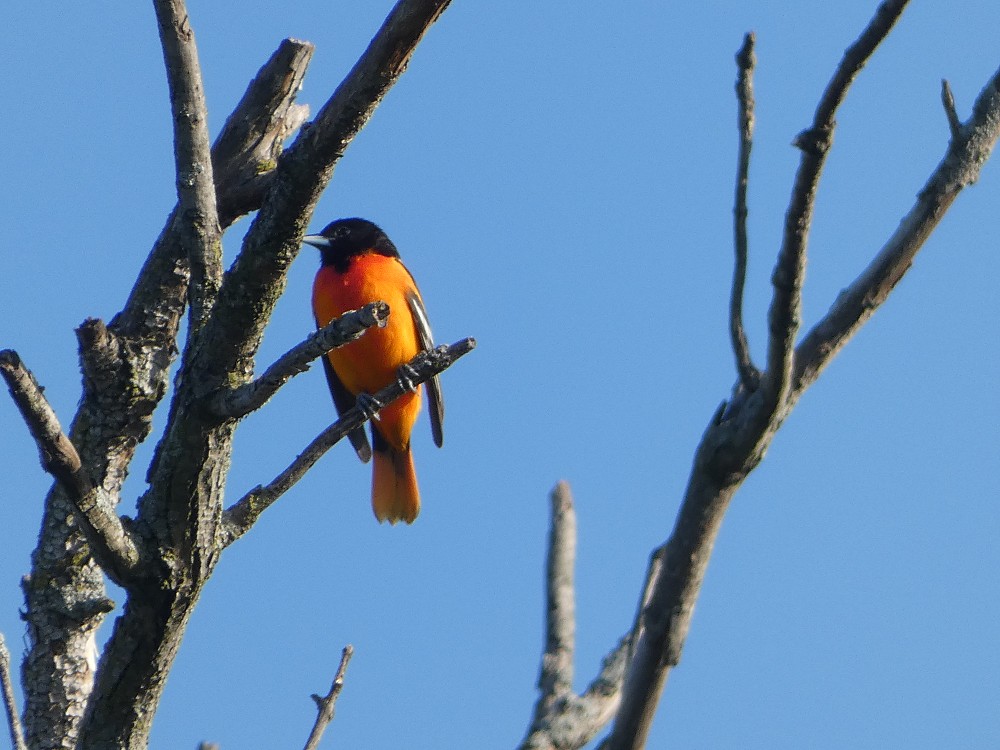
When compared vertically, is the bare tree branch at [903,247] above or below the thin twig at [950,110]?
below

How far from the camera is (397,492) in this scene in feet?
22.1

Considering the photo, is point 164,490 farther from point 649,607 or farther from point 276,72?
point 276,72

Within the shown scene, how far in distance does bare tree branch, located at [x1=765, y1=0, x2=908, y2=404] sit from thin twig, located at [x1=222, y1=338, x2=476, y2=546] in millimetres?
1396

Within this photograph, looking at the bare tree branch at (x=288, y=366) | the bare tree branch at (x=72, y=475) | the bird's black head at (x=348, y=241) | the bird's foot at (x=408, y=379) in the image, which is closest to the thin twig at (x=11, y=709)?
the bare tree branch at (x=72, y=475)

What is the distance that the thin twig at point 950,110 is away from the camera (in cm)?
215

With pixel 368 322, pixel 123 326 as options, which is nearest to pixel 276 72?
pixel 123 326

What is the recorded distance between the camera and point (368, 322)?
2.85 m

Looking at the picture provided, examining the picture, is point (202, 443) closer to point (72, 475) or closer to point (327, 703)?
point (72, 475)

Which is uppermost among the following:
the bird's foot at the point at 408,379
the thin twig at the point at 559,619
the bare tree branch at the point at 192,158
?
the bare tree branch at the point at 192,158

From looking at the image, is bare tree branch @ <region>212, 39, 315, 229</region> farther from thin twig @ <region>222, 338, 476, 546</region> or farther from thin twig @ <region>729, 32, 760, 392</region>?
thin twig @ <region>729, 32, 760, 392</region>

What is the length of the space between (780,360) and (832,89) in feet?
1.34

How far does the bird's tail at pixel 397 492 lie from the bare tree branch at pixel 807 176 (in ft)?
16.7

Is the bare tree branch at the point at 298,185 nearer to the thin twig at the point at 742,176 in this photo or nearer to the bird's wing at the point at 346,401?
the thin twig at the point at 742,176

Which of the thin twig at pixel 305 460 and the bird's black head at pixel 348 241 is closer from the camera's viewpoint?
the thin twig at pixel 305 460
